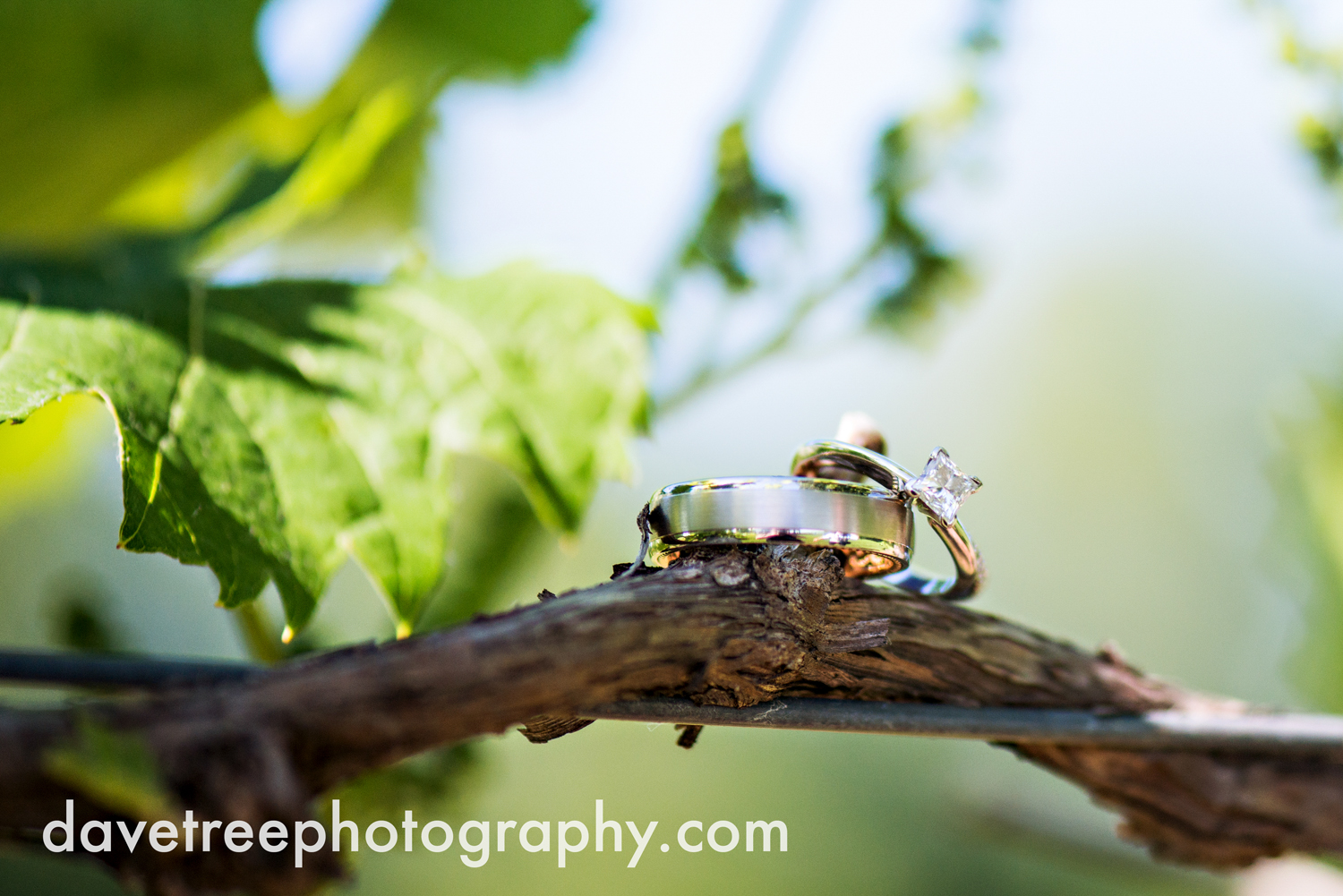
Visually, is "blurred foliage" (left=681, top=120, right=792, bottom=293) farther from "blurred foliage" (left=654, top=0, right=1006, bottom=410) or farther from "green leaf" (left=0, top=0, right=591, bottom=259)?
"green leaf" (left=0, top=0, right=591, bottom=259)

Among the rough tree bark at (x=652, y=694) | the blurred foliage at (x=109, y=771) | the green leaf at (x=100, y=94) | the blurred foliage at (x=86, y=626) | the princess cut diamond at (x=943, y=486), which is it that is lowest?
the blurred foliage at (x=109, y=771)

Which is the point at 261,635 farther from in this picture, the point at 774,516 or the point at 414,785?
the point at 774,516

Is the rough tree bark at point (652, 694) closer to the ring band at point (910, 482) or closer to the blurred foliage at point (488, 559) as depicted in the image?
the ring band at point (910, 482)

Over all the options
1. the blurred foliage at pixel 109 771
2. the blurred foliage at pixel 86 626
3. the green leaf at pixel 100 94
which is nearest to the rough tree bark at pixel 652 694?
the blurred foliage at pixel 109 771

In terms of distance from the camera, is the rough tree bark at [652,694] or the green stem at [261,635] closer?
the rough tree bark at [652,694]

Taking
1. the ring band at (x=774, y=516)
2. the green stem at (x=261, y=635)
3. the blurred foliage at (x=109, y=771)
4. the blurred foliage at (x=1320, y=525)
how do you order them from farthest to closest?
1. the blurred foliage at (x=1320, y=525)
2. the green stem at (x=261, y=635)
3. the ring band at (x=774, y=516)
4. the blurred foliage at (x=109, y=771)

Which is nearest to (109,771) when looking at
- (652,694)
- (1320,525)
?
(652,694)
